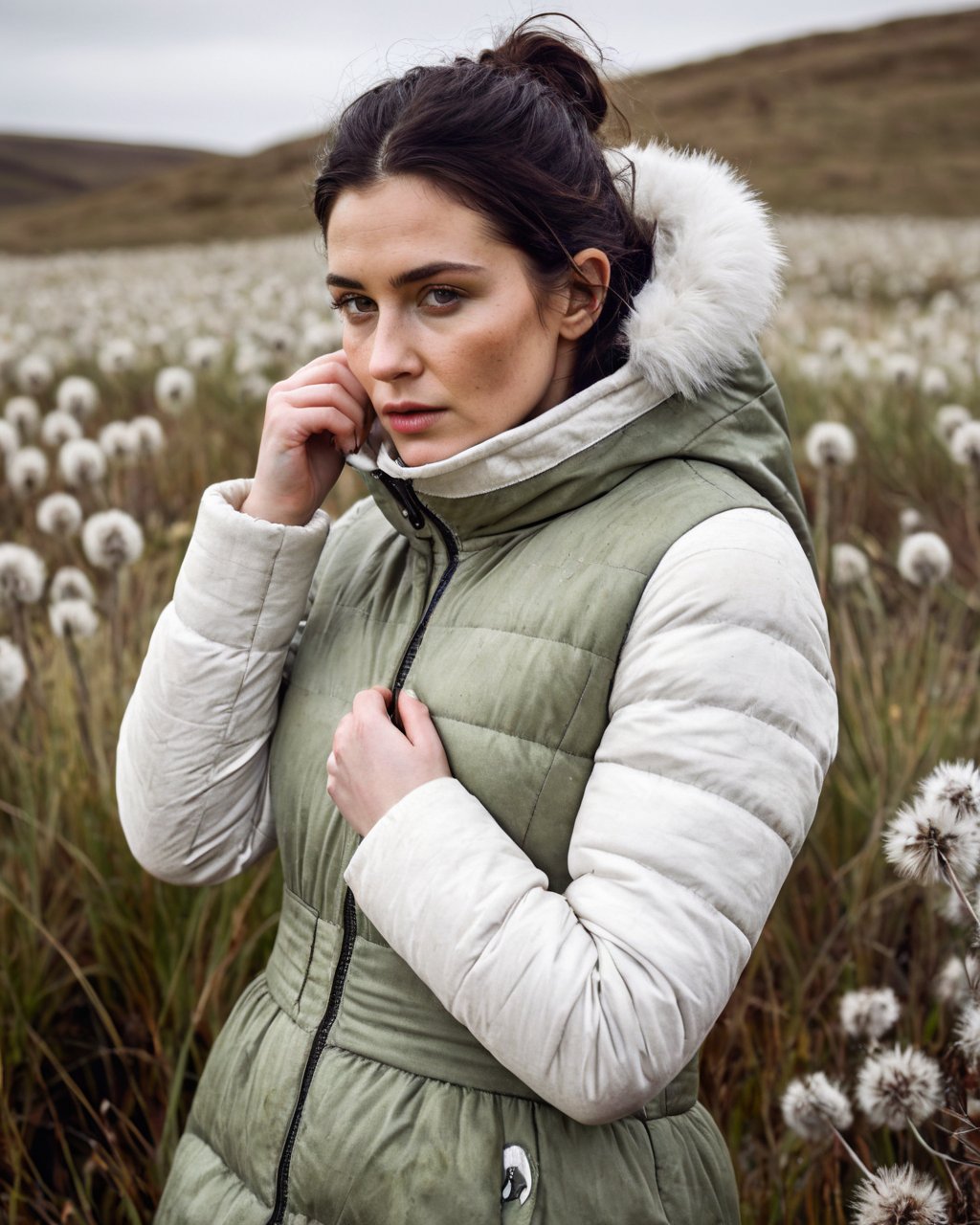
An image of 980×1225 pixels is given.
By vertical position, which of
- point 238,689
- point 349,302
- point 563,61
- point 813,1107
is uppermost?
point 563,61

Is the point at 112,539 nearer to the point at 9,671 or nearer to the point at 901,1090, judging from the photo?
the point at 9,671

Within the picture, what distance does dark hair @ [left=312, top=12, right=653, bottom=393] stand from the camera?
163 cm

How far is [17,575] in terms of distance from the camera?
324 cm

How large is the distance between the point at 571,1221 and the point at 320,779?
668mm

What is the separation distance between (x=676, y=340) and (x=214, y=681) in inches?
33.5

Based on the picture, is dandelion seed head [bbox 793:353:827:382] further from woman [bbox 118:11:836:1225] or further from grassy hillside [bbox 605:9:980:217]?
grassy hillside [bbox 605:9:980:217]

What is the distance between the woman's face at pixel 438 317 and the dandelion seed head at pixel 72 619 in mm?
1889

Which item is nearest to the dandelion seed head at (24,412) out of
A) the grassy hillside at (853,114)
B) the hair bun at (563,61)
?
the hair bun at (563,61)

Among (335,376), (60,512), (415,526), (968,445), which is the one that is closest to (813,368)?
(968,445)

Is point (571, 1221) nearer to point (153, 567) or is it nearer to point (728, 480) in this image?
point (728, 480)

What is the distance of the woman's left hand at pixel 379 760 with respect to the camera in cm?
152

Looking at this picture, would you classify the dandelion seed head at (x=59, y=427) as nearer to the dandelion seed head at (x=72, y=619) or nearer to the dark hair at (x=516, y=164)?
the dandelion seed head at (x=72, y=619)

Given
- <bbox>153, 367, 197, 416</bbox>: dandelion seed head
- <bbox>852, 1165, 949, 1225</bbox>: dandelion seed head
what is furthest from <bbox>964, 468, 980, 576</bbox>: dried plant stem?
<bbox>153, 367, 197, 416</bbox>: dandelion seed head

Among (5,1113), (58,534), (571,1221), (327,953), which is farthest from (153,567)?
(571,1221)
